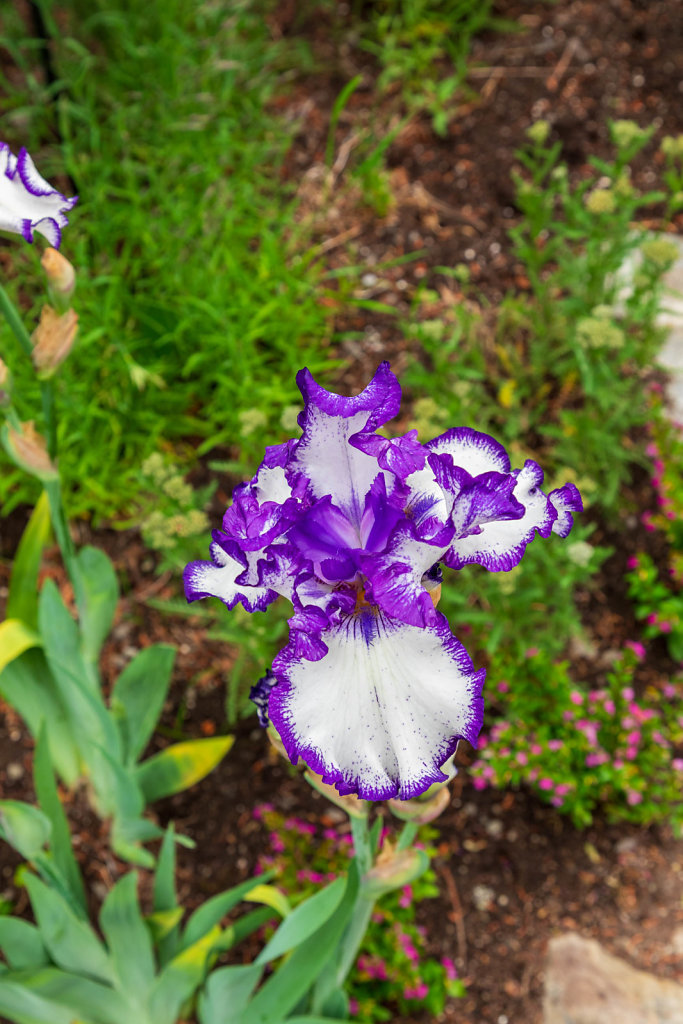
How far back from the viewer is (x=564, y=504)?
1.11 metres

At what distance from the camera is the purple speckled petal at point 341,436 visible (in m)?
0.99

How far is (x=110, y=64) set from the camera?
11.2 feet

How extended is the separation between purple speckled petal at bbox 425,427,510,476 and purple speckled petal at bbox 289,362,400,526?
101mm

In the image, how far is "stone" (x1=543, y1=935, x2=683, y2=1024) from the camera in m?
2.17

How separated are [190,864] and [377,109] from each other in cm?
283

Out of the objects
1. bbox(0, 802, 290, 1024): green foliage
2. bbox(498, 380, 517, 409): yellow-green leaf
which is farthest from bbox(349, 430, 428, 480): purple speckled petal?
bbox(498, 380, 517, 409): yellow-green leaf

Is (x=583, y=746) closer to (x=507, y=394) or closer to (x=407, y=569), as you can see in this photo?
(x=507, y=394)

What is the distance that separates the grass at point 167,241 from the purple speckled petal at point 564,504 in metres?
1.66

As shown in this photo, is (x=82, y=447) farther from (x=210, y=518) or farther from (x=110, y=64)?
(x=110, y=64)

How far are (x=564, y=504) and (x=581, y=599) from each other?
66.4 inches

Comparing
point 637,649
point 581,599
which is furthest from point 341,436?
point 581,599

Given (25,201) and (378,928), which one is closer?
(25,201)

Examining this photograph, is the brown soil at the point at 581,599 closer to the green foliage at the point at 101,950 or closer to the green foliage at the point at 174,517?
the green foliage at the point at 101,950

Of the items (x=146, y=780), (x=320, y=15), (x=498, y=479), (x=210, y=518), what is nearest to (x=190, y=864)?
(x=146, y=780)
